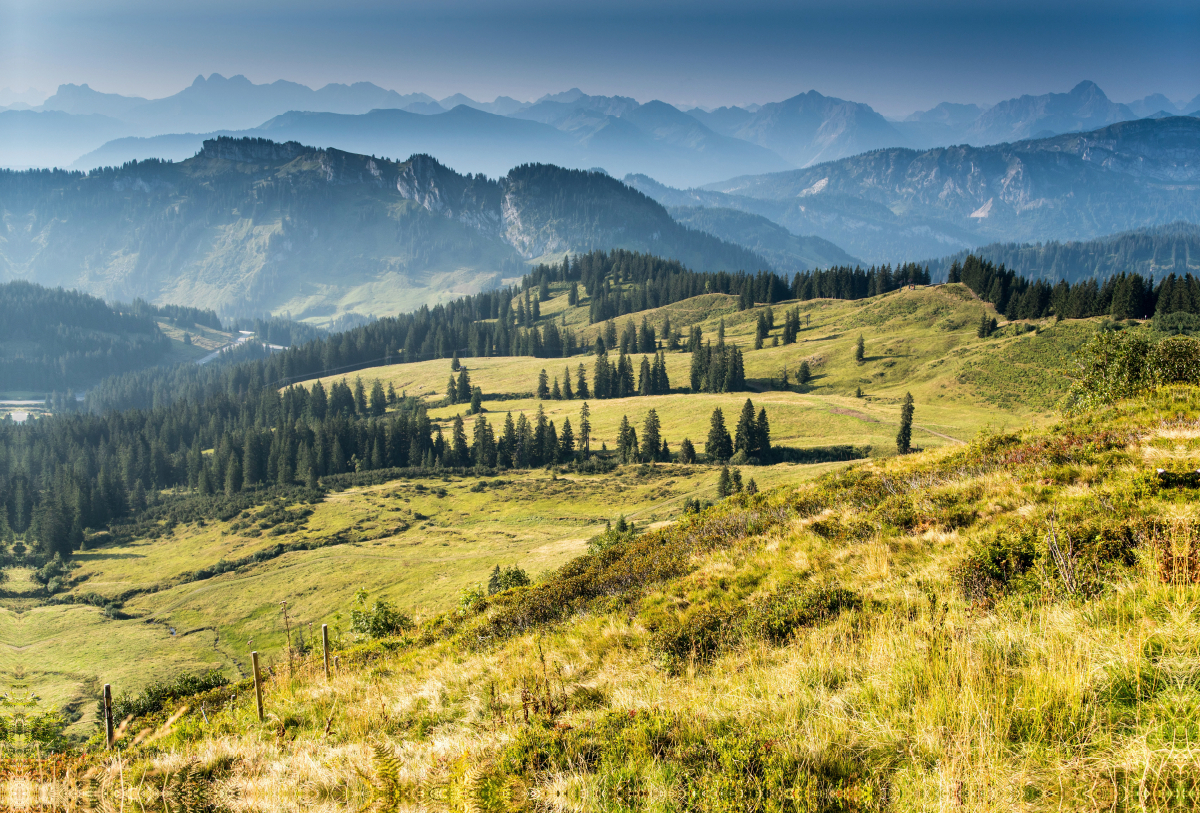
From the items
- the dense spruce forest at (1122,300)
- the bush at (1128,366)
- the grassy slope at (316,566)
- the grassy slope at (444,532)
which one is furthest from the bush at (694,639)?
the dense spruce forest at (1122,300)

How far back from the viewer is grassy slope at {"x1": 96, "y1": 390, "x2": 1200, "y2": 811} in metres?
5.39

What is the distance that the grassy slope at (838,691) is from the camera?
539 centimetres

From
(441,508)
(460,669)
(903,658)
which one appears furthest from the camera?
(441,508)

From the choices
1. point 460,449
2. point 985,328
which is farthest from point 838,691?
point 985,328

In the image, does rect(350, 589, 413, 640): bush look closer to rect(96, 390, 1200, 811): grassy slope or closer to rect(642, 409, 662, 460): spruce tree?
rect(96, 390, 1200, 811): grassy slope

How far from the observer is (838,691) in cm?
764

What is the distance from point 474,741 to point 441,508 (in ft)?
427

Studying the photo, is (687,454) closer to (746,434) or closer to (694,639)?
(746,434)

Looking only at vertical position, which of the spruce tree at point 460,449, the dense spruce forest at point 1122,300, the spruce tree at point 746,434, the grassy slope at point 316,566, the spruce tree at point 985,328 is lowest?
the grassy slope at point 316,566

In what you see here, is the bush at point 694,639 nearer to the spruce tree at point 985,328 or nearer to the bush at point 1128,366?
the bush at point 1128,366

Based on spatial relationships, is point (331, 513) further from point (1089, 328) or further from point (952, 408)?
point (1089, 328)

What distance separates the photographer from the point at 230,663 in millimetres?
73625

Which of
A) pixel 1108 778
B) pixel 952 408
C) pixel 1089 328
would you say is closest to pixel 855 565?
pixel 1108 778

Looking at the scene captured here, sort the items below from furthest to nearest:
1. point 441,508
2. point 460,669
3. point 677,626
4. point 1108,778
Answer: point 441,508
point 460,669
point 677,626
point 1108,778
